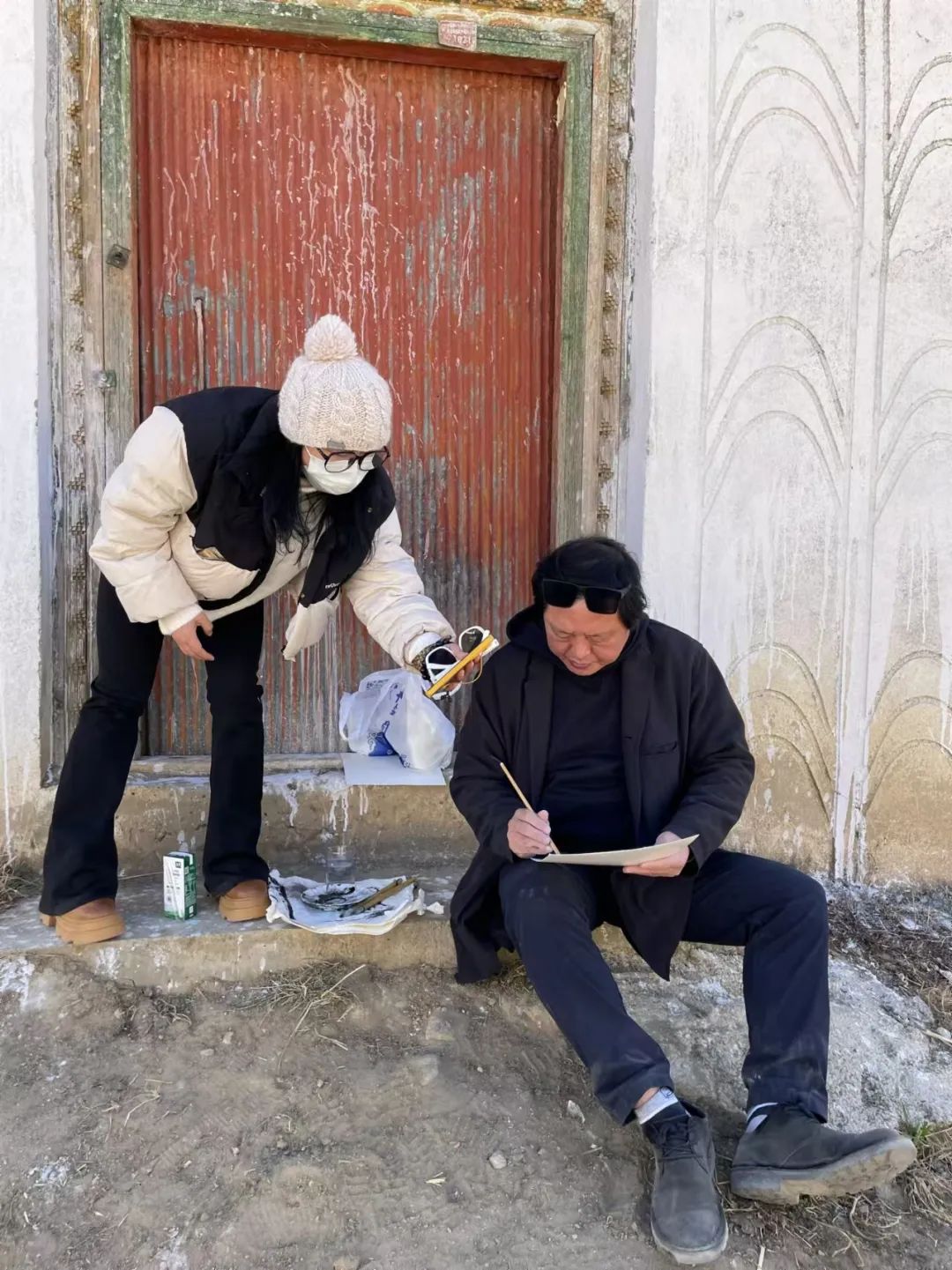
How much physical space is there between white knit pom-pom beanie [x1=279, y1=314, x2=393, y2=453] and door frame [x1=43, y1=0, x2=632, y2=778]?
1.22 metres

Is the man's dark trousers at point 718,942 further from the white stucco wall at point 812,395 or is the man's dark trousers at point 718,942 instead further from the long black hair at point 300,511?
the white stucco wall at point 812,395

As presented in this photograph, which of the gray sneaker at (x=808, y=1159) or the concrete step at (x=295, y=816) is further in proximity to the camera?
the concrete step at (x=295, y=816)

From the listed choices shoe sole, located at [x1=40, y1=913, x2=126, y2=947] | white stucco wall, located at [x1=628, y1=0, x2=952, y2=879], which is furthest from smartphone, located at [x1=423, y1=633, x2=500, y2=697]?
white stucco wall, located at [x1=628, y1=0, x2=952, y2=879]

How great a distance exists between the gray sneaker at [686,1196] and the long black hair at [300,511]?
151 cm

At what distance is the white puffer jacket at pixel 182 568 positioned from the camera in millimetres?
2531

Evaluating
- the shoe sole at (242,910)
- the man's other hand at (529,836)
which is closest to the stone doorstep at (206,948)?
the shoe sole at (242,910)

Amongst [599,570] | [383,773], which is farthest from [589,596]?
[383,773]

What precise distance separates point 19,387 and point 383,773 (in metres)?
1.59

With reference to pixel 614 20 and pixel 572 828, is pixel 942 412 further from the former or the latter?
pixel 572 828

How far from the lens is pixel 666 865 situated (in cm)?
233

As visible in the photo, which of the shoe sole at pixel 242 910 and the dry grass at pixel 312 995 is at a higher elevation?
the shoe sole at pixel 242 910

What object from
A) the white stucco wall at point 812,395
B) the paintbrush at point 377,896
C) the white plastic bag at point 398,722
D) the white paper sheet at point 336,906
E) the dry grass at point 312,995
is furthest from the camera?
the white stucco wall at point 812,395

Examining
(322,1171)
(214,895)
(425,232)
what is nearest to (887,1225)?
(322,1171)

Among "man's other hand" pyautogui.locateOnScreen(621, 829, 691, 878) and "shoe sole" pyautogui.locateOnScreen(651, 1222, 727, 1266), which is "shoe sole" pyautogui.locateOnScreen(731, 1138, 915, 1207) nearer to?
"shoe sole" pyautogui.locateOnScreen(651, 1222, 727, 1266)
